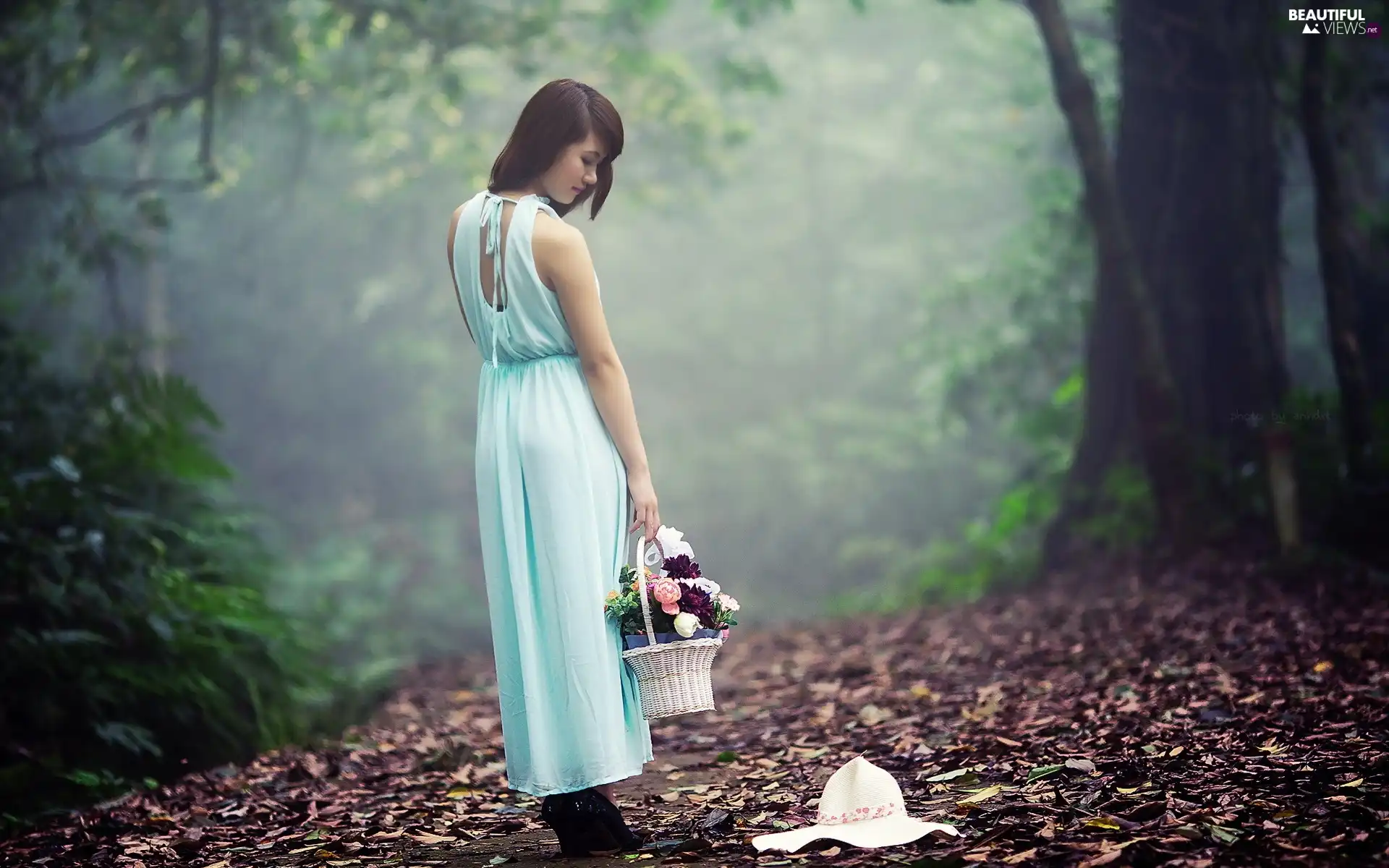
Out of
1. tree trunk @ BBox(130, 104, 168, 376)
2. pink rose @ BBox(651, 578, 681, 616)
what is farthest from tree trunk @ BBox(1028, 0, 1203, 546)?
tree trunk @ BBox(130, 104, 168, 376)

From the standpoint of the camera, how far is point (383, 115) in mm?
17297

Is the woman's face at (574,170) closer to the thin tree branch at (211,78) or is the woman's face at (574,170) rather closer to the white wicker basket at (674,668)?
the white wicker basket at (674,668)

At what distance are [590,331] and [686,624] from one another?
844 millimetres

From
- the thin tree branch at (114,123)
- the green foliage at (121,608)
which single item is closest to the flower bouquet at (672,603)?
the green foliage at (121,608)

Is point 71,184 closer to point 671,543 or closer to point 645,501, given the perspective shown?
point 645,501

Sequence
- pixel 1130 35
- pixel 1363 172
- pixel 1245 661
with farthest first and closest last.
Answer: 1. pixel 1363 172
2. pixel 1130 35
3. pixel 1245 661

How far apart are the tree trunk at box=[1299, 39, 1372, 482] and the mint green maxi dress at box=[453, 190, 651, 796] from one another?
5329 millimetres

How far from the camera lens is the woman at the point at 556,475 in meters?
3.50

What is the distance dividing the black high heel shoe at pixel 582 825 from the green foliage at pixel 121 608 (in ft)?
7.34

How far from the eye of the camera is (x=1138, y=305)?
856cm

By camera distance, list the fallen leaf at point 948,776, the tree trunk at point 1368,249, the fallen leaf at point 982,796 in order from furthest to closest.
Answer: the tree trunk at point 1368,249 → the fallen leaf at point 948,776 → the fallen leaf at point 982,796

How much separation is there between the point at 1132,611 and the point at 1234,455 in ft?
6.99

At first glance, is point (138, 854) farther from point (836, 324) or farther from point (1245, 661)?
point (836, 324)

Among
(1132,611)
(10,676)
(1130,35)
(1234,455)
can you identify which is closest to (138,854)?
(10,676)
